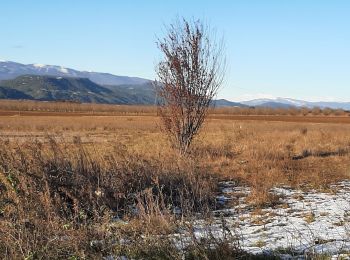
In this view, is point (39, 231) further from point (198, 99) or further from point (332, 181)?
point (198, 99)

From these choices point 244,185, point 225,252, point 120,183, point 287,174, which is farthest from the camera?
point 287,174

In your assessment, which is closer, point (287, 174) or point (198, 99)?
point (287, 174)

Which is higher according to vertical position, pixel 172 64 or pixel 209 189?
pixel 172 64

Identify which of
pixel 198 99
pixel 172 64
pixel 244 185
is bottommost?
pixel 244 185

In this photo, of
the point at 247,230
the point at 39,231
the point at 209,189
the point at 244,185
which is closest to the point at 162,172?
the point at 209,189

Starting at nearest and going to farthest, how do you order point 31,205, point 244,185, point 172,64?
1. point 31,205
2. point 244,185
3. point 172,64

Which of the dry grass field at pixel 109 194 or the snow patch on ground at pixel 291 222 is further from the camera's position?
the snow patch on ground at pixel 291 222

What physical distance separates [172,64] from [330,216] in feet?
25.5

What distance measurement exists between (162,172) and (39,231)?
14.4 ft

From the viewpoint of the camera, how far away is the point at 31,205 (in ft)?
21.7

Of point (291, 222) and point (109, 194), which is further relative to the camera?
point (109, 194)

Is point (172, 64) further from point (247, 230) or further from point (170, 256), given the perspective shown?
point (170, 256)

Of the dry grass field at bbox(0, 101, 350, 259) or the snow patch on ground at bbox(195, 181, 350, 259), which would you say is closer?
the dry grass field at bbox(0, 101, 350, 259)

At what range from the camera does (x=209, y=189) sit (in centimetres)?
934
